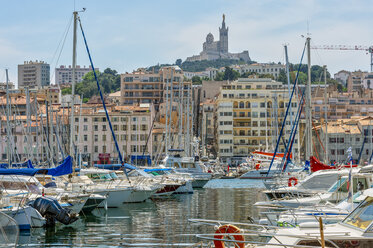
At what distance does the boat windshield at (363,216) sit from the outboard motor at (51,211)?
55.5 ft

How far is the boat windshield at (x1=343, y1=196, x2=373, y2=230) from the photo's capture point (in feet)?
48.0

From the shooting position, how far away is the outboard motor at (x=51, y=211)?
2886cm

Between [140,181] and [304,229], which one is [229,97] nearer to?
[140,181]

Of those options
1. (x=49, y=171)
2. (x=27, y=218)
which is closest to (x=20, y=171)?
(x=49, y=171)

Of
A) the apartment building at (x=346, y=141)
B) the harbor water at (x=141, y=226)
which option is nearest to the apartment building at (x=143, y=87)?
the apartment building at (x=346, y=141)

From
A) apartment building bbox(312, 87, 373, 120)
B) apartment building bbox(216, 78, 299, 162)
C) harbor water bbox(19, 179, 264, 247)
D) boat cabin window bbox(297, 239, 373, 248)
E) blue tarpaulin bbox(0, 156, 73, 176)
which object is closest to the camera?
boat cabin window bbox(297, 239, 373, 248)

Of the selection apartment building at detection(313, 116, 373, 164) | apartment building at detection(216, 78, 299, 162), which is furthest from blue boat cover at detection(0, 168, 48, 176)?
apartment building at detection(216, 78, 299, 162)

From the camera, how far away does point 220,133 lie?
122m

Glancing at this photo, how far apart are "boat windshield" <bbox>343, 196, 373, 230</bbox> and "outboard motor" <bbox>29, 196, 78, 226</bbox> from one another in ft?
55.5

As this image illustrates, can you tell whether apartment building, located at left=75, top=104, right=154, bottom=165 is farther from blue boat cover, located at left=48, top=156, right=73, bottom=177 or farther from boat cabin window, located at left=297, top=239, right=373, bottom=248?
boat cabin window, located at left=297, top=239, right=373, bottom=248

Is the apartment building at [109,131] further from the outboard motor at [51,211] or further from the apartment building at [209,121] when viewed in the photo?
the outboard motor at [51,211]

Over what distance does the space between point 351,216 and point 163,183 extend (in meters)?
34.9

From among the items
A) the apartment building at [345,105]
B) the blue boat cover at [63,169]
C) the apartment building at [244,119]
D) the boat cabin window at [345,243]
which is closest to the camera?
the boat cabin window at [345,243]

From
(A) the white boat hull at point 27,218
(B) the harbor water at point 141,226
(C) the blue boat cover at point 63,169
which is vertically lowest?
(B) the harbor water at point 141,226
